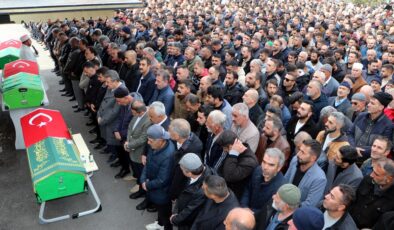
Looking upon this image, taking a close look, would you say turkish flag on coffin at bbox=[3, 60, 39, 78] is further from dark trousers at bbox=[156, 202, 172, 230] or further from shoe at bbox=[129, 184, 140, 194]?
dark trousers at bbox=[156, 202, 172, 230]

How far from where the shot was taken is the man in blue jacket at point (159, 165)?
4031 millimetres

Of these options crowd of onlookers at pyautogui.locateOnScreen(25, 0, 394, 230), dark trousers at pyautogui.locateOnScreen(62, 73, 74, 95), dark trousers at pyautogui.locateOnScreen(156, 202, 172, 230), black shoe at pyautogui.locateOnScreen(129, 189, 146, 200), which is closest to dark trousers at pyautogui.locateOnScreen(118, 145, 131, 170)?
crowd of onlookers at pyautogui.locateOnScreen(25, 0, 394, 230)

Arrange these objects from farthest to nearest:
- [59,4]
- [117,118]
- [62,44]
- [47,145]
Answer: [62,44]
[59,4]
[117,118]
[47,145]

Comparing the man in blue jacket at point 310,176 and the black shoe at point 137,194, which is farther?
the black shoe at point 137,194

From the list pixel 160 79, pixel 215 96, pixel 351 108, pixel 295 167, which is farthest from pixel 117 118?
pixel 351 108

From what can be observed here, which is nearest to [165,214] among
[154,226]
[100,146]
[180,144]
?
[154,226]

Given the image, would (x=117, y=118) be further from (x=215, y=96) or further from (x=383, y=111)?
(x=383, y=111)

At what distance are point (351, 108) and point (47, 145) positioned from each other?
430cm

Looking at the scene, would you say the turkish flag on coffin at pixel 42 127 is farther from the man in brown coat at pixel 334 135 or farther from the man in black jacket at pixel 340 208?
the man in black jacket at pixel 340 208

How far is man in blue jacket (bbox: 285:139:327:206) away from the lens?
3.52m

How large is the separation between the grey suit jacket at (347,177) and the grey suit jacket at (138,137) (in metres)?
2.29

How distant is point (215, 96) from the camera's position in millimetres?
4949

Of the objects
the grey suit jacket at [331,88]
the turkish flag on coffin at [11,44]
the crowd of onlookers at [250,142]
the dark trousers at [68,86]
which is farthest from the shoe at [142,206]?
the turkish flag on coffin at [11,44]

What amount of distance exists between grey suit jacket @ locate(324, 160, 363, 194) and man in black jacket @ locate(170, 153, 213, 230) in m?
1.28
